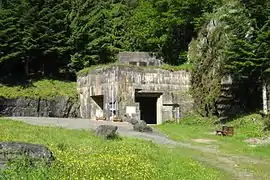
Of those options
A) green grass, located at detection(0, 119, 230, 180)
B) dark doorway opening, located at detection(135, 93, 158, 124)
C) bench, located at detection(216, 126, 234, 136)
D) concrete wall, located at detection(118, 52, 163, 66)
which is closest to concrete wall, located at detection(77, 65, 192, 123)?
concrete wall, located at detection(118, 52, 163, 66)

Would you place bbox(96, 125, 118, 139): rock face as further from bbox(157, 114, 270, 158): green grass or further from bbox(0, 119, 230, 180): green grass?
bbox(157, 114, 270, 158): green grass

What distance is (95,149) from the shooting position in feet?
59.3

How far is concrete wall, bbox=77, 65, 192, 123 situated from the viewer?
36.6 meters

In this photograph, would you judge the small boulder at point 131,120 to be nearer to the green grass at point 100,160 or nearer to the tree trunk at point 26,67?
the green grass at point 100,160

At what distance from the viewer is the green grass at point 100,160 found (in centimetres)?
1109

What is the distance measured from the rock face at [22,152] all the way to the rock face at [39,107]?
27.8 metres

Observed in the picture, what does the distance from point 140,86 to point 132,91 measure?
2.79 ft

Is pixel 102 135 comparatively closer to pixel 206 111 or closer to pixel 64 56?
pixel 206 111

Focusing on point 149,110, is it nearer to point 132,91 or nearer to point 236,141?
point 132,91

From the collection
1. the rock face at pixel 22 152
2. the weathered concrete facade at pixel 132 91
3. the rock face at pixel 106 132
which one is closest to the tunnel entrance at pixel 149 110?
the weathered concrete facade at pixel 132 91

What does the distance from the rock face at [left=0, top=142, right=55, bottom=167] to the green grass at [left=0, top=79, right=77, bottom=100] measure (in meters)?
28.6

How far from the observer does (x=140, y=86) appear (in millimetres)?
37406

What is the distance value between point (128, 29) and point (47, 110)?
1728cm

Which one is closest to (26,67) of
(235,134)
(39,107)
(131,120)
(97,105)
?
(39,107)
